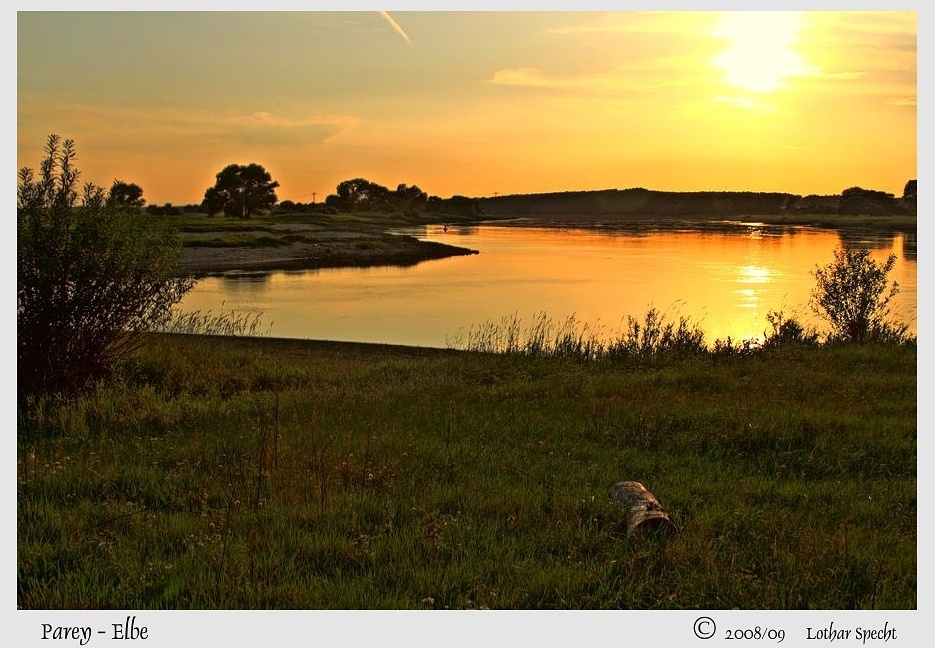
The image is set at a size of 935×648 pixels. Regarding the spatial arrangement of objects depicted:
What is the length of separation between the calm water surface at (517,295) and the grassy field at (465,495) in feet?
49.2

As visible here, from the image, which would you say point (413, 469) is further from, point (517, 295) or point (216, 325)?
point (517, 295)

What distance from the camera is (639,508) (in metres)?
7.19

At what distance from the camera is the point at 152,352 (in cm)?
1625

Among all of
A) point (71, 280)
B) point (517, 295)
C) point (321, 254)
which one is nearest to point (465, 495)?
point (71, 280)

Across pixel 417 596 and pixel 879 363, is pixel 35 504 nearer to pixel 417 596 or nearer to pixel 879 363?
pixel 417 596

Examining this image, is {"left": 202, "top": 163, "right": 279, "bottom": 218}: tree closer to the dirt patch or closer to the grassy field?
the dirt patch

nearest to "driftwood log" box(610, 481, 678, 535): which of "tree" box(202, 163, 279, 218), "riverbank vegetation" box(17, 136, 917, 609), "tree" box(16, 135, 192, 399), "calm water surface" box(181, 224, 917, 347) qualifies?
"riverbank vegetation" box(17, 136, 917, 609)

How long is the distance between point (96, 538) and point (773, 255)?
84466mm

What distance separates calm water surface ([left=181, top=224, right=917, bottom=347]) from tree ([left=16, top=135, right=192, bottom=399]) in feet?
46.9

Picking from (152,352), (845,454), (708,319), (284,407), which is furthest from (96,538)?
(708,319)

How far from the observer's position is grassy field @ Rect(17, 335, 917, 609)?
19.1 feet

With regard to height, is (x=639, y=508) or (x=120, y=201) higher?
(x=120, y=201)

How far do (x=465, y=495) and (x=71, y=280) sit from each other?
8910mm

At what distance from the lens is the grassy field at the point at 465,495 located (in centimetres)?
581
